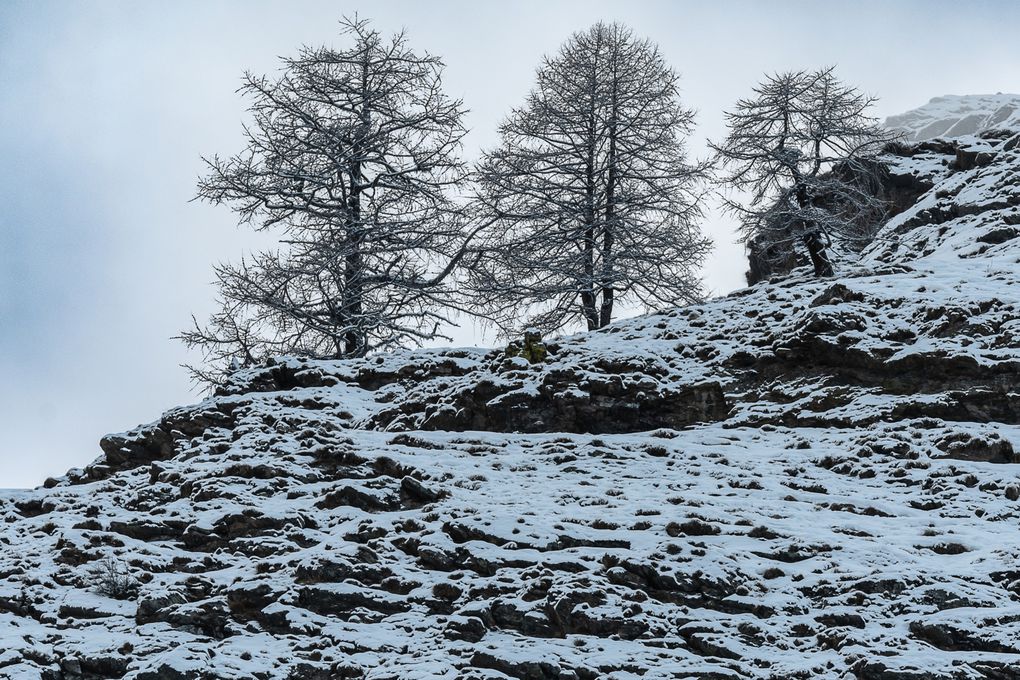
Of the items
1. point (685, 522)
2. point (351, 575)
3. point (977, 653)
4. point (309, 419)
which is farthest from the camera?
point (309, 419)

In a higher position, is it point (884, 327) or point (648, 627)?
point (884, 327)

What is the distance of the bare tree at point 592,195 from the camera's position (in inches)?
803

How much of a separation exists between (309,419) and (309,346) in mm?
6536

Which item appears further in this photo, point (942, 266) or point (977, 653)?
point (942, 266)

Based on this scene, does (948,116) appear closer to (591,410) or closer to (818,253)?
(818,253)

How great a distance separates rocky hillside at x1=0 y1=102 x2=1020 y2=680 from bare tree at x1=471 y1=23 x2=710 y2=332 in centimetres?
254

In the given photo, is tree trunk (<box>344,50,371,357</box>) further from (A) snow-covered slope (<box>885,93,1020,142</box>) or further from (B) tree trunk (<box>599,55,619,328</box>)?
(A) snow-covered slope (<box>885,93,1020,142</box>)

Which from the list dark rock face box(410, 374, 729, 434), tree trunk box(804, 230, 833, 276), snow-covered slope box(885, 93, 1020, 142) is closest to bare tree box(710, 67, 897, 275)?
tree trunk box(804, 230, 833, 276)

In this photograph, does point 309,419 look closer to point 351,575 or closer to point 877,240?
point 351,575

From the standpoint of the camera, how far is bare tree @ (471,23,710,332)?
2039cm

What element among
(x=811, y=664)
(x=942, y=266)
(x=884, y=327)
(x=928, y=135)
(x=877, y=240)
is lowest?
(x=811, y=664)

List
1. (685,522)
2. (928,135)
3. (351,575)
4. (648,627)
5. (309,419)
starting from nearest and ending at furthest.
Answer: (648,627) → (351,575) → (685,522) → (309,419) → (928,135)

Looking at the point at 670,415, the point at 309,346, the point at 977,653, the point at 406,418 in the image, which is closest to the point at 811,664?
the point at 977,653

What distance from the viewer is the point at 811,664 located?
8203 mm
